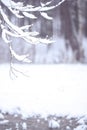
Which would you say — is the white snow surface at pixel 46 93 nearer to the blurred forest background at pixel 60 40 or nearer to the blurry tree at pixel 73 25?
the blurred forest background at pixel 60 40

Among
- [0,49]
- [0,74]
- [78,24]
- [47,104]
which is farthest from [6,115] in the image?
[78,24]

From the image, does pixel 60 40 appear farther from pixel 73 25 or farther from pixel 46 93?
pixel 46 93

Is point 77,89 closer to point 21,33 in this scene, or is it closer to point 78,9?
point 21,33

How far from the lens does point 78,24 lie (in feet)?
61.3

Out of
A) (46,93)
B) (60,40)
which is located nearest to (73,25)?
(60,40)

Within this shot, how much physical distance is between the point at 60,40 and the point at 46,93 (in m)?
9.76

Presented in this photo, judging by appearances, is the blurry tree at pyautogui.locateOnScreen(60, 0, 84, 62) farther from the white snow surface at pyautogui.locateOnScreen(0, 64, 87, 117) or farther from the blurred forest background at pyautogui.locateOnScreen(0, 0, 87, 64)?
the white snow surface at pyautogui.locateOnScreen(0, 64, 87, 117)

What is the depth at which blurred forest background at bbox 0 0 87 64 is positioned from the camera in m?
16.4

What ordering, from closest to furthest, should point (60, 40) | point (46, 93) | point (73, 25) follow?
point (46, 93)
point (73, 25)
point (60, 40)

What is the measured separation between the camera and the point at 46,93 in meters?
11.0

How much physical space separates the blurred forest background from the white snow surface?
90.4 inches

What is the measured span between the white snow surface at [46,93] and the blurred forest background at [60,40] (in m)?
2.30

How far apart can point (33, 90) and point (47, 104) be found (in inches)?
48.9

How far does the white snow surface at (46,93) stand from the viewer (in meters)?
9.86
